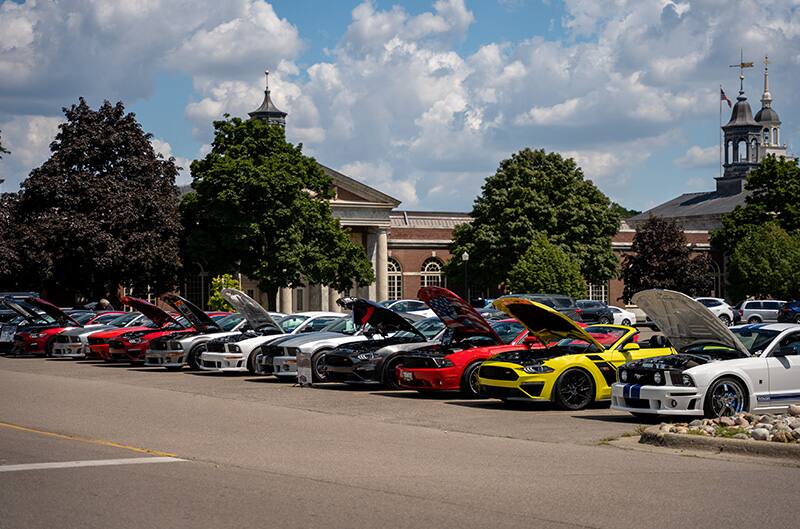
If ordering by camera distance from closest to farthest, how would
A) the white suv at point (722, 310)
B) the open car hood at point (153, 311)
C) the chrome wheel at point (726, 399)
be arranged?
the chrome wheel at point (726, 399)
the open car hood at point (153, 311)
the white suv at point (722, 310)

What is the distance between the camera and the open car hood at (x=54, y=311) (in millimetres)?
33875

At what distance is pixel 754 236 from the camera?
67812 millimetres

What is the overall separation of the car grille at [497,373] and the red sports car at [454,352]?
128 centimetres

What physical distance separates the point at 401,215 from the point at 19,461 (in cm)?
7019

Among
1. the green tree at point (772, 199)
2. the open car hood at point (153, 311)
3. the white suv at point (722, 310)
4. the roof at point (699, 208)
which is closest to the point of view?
the open car hood at point (153, 311)

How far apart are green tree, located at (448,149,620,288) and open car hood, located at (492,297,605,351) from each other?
47.7 meters

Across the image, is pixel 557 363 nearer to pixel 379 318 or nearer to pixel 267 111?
pixel 379 318

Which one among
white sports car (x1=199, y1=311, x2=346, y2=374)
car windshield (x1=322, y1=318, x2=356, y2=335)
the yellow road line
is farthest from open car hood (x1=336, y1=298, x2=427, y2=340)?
the yellow road line

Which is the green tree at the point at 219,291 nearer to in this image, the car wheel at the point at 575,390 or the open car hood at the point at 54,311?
the open car hood at the point at 54,311

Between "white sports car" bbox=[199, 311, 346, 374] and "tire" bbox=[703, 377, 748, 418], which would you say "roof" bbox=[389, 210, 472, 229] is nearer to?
"white sports car" bbox=[199, 311, 346, 374]

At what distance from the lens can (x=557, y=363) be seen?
17328mm

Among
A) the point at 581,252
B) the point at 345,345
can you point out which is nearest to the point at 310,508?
the point at 345,345

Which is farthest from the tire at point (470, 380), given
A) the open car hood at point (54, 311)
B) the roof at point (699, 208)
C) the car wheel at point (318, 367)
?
the roof at point (699, 208)

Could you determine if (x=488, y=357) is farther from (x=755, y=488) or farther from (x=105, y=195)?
(x=105, y=195)
